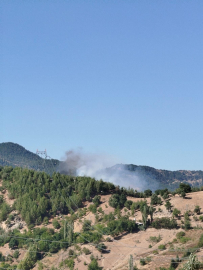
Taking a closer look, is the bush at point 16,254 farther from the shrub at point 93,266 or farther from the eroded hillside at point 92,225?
the shrub at point 93,266

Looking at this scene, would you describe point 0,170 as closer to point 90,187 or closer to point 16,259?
point 90,187

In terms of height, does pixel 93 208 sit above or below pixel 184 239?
above

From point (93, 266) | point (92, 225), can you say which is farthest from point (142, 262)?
point (92, 225)

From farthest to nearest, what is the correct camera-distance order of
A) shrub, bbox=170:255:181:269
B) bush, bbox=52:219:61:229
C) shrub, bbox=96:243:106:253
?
bush, bbox=52:219:61:229
shrub, bbox=96:243:106:253
shrub, bbox=170:255:181:269

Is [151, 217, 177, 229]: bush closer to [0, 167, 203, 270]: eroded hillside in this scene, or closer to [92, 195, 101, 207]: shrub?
[0, 167, 203, 270]: eroded hillside

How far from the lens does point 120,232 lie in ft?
320

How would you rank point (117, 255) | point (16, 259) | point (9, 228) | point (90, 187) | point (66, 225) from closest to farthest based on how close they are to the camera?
point (117, 255) → point (16, 259) → point (66, 225) → point (9, 228) → point (90, 187)

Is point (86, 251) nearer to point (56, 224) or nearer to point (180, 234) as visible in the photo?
point (56, 224)

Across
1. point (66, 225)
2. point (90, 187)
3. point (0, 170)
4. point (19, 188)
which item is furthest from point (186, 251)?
point (0, 170)

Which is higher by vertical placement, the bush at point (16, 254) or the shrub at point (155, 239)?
the shrub at point (155, 239)

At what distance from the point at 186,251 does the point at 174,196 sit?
101ft

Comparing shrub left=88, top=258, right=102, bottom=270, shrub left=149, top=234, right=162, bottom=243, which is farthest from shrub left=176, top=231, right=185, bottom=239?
shrub left=88, top=258, right=102, bottom=270

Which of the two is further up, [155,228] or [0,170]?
[0,170]

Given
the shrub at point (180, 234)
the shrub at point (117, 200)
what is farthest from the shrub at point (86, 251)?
the shrub at point (117, 200)
